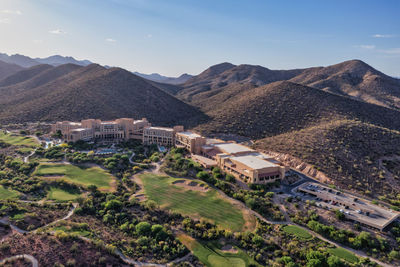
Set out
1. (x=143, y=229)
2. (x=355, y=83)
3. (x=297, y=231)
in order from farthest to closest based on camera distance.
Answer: (x=355, y=83)
(x=297, y=231)
(x=143, y=229)

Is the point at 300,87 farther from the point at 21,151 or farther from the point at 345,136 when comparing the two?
the point at 21,151

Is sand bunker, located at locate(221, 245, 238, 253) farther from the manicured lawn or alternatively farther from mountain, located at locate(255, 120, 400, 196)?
mountain, located at locate(255, 120, 400, 196)

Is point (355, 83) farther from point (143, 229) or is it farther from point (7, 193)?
point (7, 193)

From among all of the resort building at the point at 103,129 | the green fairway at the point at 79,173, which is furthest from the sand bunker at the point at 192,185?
the resort building at the point at 103,129

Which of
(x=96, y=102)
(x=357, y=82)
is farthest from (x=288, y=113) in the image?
(x=357, y=82)

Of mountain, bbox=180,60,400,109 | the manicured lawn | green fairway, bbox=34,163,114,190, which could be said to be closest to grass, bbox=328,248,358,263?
the manicured lawn

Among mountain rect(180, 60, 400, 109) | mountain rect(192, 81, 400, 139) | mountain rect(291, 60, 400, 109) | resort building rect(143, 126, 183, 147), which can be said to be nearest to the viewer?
resort building rect(143, 126, 183, 147)
